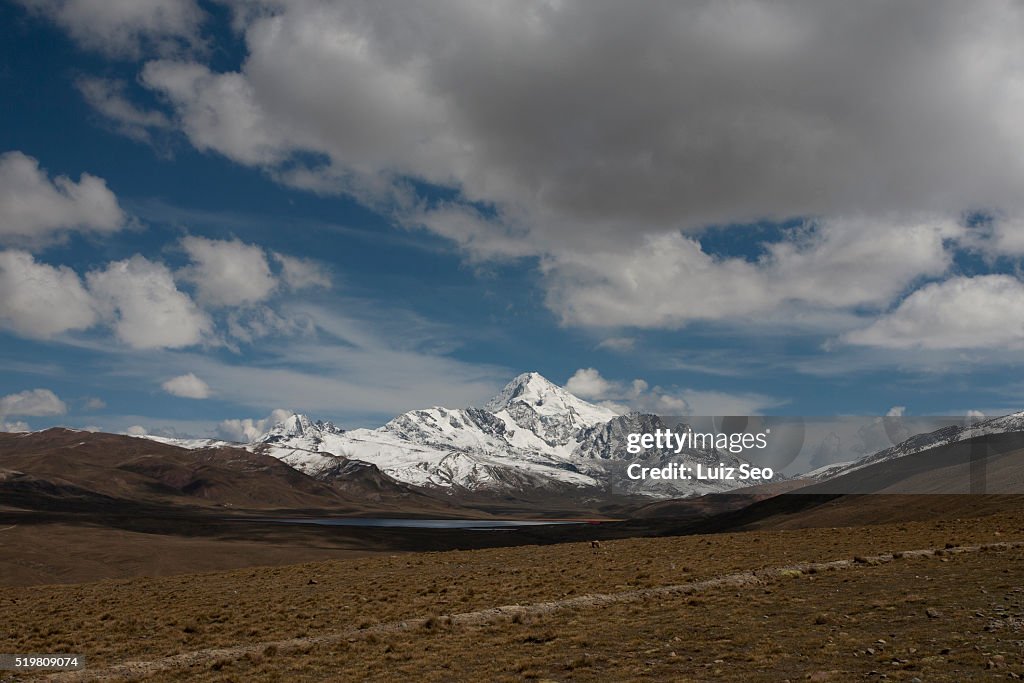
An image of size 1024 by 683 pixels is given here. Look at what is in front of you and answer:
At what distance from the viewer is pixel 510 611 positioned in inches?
1121

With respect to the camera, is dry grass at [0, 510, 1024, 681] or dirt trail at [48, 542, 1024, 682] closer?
dry grass at [0, 510, 1024, 681]

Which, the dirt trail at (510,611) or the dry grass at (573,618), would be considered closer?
the dry grass at (573,618)

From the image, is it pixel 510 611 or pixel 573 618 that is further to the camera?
pixel 510 611

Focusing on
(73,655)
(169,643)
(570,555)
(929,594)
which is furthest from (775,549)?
(73,655)

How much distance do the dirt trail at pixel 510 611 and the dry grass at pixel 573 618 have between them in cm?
78

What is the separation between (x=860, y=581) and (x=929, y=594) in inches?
191

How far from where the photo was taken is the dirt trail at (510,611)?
22.9 metres

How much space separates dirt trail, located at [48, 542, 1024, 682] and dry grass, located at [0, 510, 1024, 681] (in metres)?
0.78

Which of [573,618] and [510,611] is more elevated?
[573,618]

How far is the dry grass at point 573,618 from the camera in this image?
61.0 feet

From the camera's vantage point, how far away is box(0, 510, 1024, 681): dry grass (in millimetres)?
18578

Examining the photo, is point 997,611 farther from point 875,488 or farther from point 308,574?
point 875,488

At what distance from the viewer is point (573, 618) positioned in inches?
1045

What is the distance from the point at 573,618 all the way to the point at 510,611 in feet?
10.4
